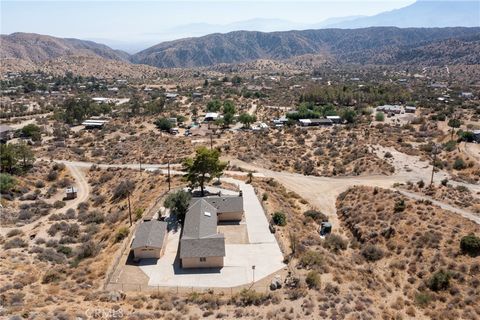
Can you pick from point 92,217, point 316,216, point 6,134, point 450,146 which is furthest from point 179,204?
point 6,134

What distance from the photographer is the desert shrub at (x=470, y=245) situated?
34.3 meters

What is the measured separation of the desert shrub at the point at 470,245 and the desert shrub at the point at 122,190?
40.0 m

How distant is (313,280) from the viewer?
27.4 meters

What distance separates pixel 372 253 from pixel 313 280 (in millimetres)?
12685

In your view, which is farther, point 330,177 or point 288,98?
point 288,98

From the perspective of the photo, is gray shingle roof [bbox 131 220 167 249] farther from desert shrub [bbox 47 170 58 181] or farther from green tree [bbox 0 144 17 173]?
green tree [bbox 0 144 17 173]

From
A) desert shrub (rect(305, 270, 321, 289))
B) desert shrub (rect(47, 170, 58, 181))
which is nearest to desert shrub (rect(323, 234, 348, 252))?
desert shrub (rect(305, 270, 321, 289))

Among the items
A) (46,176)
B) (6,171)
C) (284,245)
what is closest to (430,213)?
(284,245)

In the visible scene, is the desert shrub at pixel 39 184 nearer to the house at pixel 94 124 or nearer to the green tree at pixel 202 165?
the green tree at pixel 202 165

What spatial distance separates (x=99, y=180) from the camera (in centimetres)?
6184

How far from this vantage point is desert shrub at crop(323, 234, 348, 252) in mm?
37125

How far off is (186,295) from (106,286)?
610cm

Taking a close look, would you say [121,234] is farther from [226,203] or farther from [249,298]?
[249,298]

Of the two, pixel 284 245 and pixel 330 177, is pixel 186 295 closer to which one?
pixel 284 245
